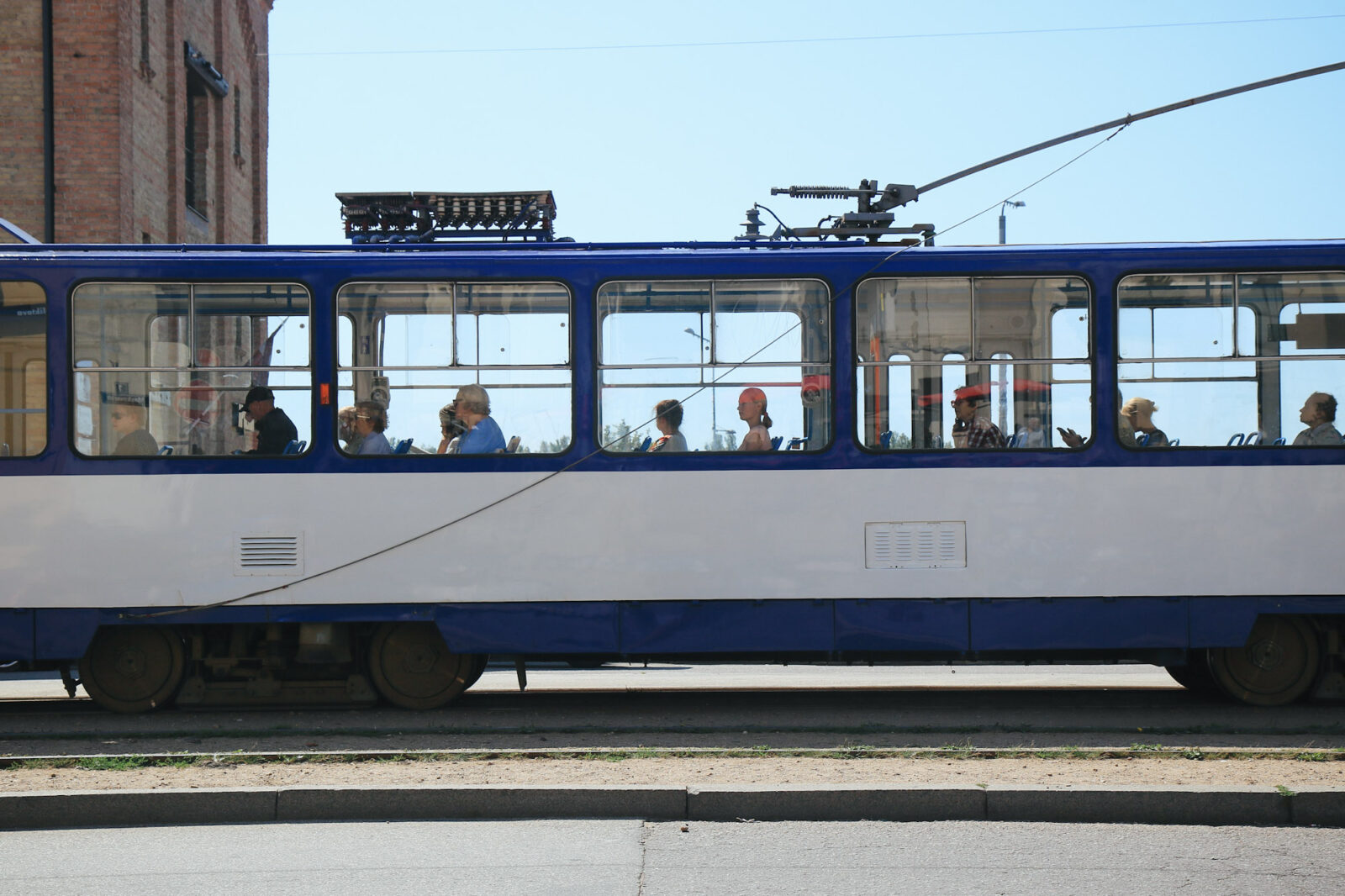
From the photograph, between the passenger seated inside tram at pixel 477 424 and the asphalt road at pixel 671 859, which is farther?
the passenger seated inside tram at pixel 477 424

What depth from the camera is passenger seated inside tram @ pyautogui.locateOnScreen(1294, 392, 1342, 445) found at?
9.32 m

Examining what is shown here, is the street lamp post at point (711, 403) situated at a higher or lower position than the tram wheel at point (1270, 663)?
higher

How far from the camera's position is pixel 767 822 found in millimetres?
6191

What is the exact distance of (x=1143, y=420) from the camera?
9266 millimetres

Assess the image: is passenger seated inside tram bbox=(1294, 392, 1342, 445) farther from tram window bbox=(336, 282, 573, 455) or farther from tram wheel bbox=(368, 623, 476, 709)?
tram wheel bbox=(368, 623, 476, 709)

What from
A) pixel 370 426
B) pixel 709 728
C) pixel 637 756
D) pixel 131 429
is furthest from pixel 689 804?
pixel 131 429

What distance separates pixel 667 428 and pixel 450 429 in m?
1.53

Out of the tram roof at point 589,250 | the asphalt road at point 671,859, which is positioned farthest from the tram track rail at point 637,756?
the tram roof at point 589,250

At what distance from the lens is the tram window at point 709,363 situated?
9250 millimetres

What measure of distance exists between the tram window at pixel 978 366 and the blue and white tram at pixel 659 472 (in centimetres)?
2

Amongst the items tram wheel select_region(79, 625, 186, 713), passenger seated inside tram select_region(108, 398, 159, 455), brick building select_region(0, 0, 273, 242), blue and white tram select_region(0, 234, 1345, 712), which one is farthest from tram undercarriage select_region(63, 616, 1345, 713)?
brick building select_region(0, 0, 273, 242)

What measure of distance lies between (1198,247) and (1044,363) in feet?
4.70

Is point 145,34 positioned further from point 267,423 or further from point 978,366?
point 978,366

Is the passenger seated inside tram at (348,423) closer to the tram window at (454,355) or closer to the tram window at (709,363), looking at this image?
the tram window at (454,355)
